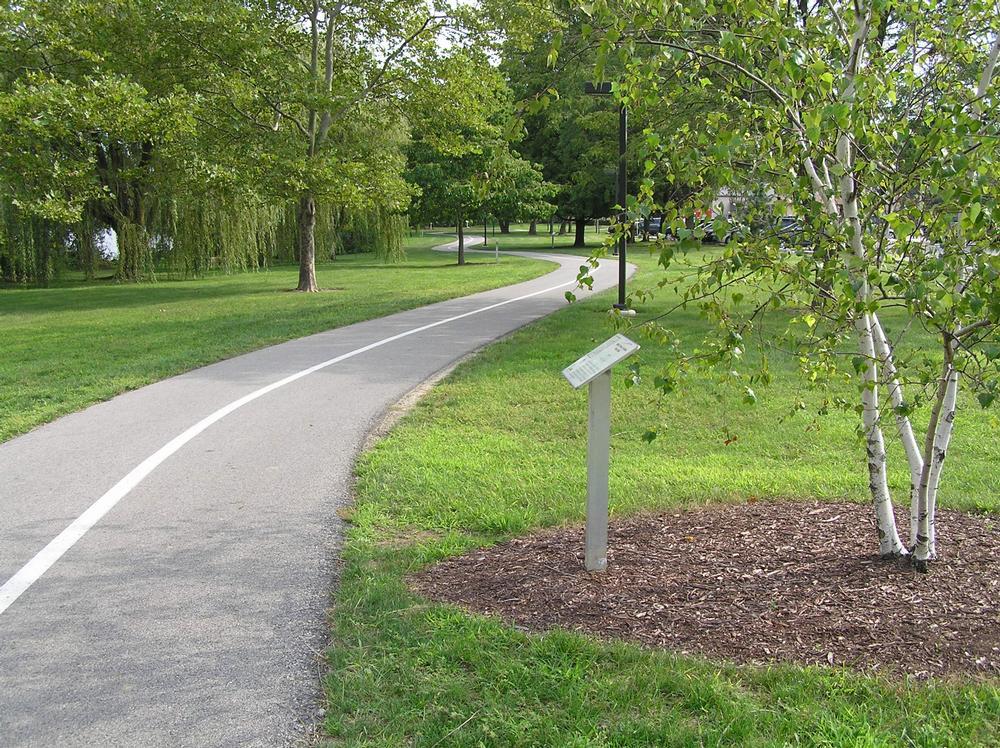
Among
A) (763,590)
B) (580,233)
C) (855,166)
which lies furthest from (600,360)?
(580,233)

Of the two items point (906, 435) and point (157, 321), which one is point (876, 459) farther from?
point (157, 321)

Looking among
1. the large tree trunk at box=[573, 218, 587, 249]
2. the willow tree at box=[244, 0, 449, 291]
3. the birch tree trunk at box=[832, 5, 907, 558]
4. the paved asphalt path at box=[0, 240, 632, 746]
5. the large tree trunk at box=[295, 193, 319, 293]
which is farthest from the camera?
the large tree trunk at box=[573, 218, 587, 249]

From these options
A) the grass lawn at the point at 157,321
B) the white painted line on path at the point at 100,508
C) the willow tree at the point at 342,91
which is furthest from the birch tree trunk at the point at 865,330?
the willow tree at the point at 342,91

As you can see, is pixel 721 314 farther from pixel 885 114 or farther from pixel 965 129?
pixel 885 114

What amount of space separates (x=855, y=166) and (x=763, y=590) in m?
2.02

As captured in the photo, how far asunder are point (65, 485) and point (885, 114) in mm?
5737

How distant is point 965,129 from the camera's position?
9.45ft

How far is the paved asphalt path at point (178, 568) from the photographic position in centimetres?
328

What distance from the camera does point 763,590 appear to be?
4137 mm

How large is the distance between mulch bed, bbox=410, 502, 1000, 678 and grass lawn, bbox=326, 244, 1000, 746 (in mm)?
191

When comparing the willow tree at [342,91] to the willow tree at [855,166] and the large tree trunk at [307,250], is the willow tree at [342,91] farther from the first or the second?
the willow tree at [855,166]

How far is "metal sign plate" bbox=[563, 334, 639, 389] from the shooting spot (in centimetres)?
411

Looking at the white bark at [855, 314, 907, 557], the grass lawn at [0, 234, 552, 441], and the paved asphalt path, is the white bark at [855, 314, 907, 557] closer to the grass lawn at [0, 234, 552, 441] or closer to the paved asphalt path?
the paved asphalt path

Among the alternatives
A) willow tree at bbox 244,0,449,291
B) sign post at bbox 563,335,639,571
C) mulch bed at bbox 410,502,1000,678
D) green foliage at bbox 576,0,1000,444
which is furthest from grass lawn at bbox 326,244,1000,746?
willow tree at bbox 244,0,449,291
